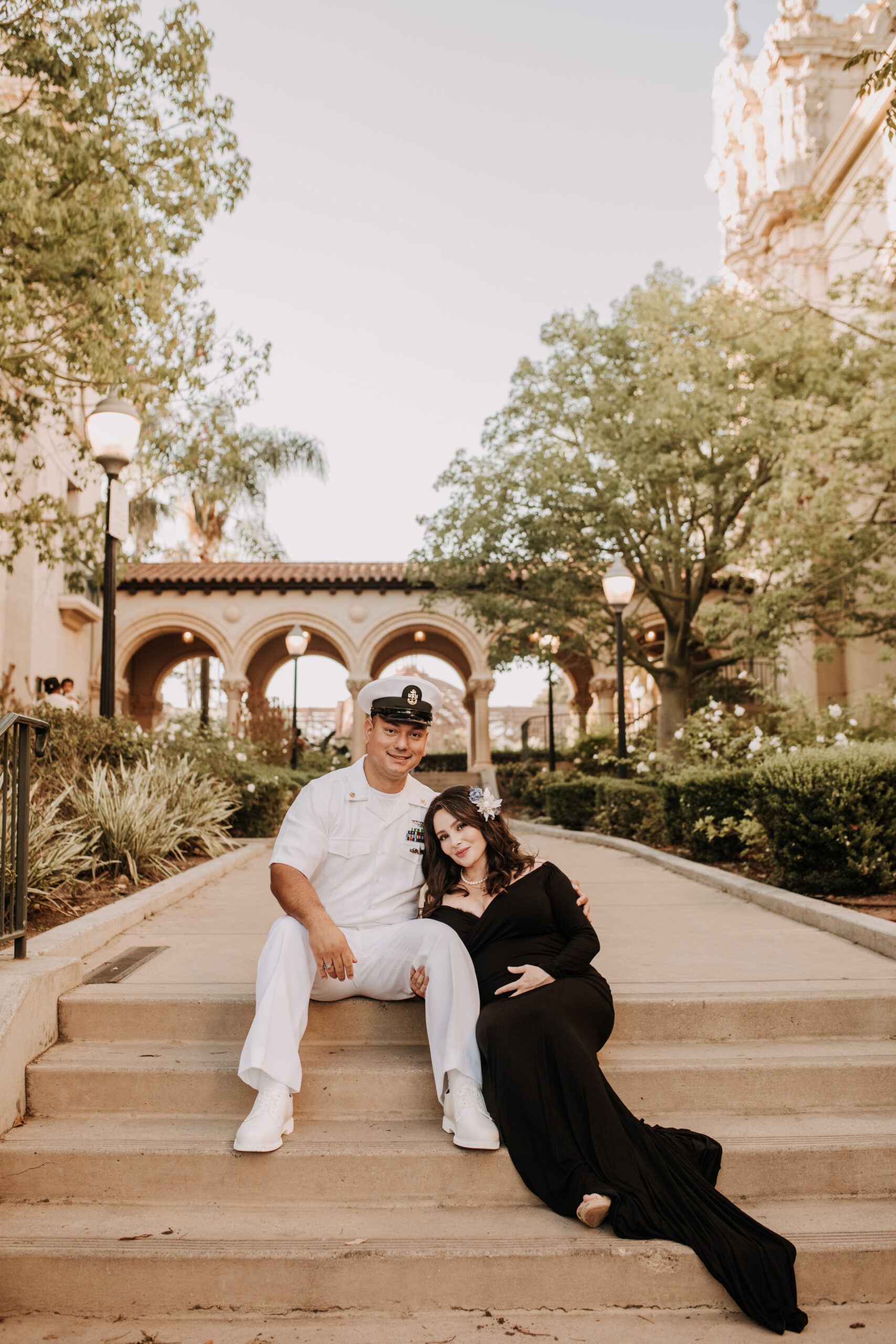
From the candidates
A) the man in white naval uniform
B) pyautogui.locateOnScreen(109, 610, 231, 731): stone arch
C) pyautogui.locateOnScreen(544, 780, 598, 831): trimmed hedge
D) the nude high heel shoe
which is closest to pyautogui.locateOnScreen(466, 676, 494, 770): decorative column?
pyautogui.locateOnScreen(109, 610, 231, 731): stone arch

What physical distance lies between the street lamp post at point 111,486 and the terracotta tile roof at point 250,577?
15605 mm

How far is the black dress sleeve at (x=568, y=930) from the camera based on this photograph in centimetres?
322

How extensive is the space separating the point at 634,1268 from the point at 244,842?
7.08m

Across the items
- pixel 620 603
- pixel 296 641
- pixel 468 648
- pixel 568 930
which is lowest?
pixel 568 930

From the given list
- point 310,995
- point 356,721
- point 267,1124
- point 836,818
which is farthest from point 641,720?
point 267,1124

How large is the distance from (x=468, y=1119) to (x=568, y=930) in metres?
0.77

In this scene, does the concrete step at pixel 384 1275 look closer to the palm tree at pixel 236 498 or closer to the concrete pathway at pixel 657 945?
the concrete pathway at pixel 657 945

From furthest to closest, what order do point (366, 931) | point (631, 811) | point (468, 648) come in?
point (468, 648)
point (631, 811)
point (366, 931)

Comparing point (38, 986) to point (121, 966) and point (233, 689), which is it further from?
point (233, 689)

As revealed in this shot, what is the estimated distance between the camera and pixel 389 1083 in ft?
10.6

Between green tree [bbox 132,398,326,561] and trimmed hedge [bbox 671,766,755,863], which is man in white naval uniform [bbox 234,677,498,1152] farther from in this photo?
green tree [bbox 132,398,326,561]

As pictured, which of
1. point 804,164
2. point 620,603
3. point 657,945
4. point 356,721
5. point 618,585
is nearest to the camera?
point 657,945

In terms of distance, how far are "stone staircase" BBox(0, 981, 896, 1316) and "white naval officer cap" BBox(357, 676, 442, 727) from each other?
1.09 m

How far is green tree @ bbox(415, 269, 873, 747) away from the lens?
45.2 ft
